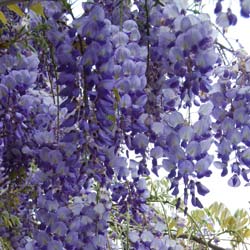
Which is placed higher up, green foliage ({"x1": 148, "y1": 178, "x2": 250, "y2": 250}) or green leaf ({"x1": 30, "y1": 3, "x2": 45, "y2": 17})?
green foliage ({"x1": 148, "y1": 178, "x2": 250, "y2": 250})

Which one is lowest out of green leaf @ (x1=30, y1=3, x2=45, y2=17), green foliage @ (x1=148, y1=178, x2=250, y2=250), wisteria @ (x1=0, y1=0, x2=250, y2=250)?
wisteria @ (x1=0, y1=0, x2=250, y2=250)

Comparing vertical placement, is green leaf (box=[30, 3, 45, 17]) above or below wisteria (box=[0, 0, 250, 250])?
above

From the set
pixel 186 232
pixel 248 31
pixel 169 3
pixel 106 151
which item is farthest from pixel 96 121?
pixel 186 232

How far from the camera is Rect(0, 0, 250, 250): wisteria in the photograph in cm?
94

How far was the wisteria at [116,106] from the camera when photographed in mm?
940

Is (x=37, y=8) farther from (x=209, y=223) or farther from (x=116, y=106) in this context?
(x=209, y=223)

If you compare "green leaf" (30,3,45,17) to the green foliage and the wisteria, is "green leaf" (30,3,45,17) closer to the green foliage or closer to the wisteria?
the wisteria

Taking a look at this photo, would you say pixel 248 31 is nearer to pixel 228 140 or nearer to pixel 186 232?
pixel 228 140

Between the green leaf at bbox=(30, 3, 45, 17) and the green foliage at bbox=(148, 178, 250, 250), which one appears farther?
the green foliage at bbox=(148, 178, 250, 250)

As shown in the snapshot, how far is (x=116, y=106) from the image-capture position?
3.30 ft

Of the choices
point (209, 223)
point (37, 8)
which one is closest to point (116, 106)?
point (37, 8)

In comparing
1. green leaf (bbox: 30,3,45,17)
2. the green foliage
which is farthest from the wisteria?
the green foliage

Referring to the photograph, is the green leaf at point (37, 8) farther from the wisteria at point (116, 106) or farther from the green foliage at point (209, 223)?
the green foliage at point (209, 223)

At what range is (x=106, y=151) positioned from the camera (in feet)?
3.42
